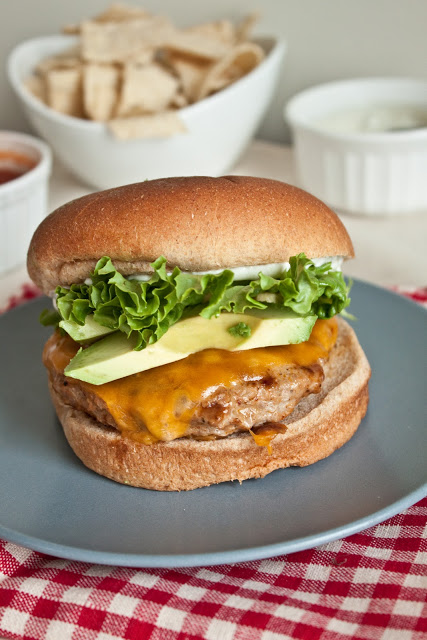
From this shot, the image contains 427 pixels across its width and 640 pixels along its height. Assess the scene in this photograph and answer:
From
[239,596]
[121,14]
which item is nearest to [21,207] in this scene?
[121,14]

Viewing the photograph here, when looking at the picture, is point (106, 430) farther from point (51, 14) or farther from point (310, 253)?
point (51, 14)

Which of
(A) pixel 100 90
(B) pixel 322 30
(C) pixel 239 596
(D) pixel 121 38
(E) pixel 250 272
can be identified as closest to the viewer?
(C) pixel 239 596

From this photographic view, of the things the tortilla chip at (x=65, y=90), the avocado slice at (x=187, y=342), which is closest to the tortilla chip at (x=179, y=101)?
the tortilla chip at (x=65, y=90)

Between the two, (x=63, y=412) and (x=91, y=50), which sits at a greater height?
(x=91, y=50)

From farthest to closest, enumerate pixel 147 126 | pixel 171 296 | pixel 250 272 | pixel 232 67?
1. pixel 232 67
2. pixel 147 126
3. pixel 250 272
4. pixel 171 296

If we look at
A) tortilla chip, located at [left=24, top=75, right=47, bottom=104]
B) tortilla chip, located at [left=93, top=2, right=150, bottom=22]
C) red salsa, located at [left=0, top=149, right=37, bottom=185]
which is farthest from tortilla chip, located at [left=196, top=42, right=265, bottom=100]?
red salsa, located at [left=0, top=149, right=37, bottom=185]

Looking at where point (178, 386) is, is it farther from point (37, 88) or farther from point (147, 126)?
point (37, 88)

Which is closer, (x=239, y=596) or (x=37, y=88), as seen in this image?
(x=239, y=596)

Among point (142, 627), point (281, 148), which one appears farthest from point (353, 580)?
point (281, 148)
